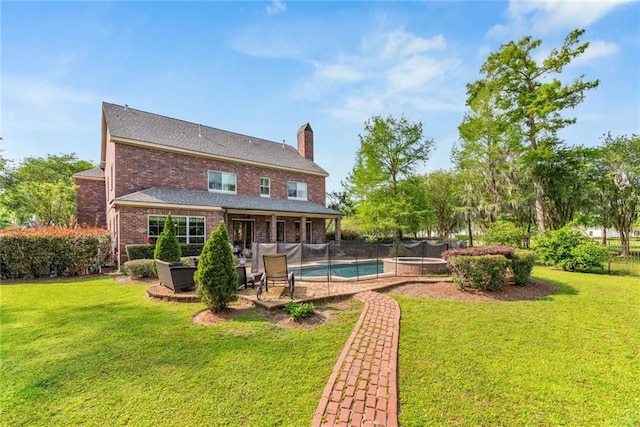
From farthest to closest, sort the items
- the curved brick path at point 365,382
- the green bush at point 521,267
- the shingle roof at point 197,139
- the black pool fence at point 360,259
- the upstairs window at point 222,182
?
the upstairs window at point 222,182, the shingle roof at point 197,139, the black pool fence at point 360,259, the green bush at point 521,267, the curved brick path at point 365,382

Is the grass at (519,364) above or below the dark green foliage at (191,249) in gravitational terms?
below

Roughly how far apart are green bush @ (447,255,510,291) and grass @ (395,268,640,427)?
0.88 metres

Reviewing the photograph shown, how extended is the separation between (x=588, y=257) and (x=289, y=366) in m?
14.2

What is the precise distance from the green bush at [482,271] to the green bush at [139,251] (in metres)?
12.8

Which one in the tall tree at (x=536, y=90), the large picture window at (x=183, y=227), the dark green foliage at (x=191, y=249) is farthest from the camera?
the tall tree at (x=536, y=90)

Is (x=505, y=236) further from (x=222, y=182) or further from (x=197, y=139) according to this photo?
(x=197, y=139)

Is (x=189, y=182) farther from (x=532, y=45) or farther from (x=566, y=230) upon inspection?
(x=532, y=45)

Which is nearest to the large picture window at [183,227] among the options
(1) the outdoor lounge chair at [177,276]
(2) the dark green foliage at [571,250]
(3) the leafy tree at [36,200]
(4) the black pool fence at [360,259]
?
(4) the black pool fence at [360,259]

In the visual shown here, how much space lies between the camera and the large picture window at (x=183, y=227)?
13723 mm

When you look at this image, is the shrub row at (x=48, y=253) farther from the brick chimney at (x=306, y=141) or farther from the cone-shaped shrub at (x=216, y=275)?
the brick chimney at (x=306, y=141)

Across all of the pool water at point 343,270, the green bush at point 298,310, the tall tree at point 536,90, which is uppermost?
the tall tree at point 536,90

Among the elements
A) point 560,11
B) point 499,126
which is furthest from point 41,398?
point 499,126

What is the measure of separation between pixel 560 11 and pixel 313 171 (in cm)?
1571

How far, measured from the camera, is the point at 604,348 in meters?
4.41
